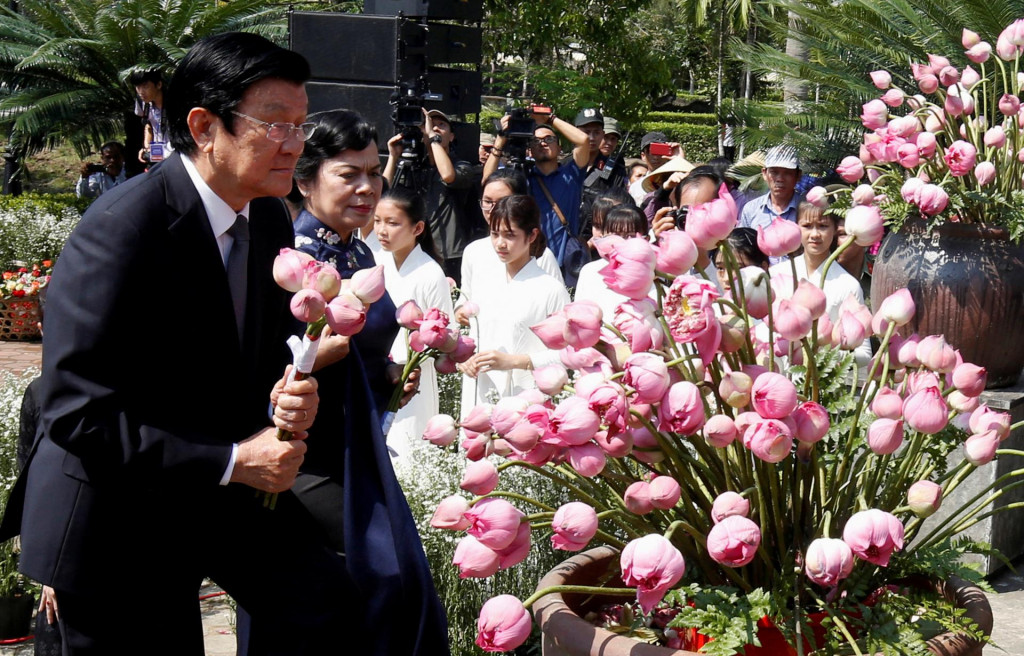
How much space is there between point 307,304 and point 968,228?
267 cm

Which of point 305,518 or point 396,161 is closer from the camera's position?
point 305,518

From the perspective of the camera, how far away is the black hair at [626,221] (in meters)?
5.31

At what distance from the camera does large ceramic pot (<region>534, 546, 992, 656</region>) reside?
2164 mm

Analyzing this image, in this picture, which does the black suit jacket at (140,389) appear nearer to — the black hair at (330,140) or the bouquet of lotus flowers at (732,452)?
the bouquet of lotus flowers at (732,452)

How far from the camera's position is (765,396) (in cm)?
195

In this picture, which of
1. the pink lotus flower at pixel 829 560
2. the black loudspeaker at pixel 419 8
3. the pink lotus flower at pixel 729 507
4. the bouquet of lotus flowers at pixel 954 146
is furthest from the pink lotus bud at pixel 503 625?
the black loudspeaker at pixel 419 8

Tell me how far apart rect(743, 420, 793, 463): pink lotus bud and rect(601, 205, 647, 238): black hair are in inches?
133

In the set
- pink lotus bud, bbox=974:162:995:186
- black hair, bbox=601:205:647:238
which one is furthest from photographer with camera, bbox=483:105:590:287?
pink lotus bud, bbox=974:162:995:186

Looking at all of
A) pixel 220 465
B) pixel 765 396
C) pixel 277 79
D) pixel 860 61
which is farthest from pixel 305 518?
pixel 860 61

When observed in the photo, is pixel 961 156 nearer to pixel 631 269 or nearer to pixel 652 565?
pixel 631 269

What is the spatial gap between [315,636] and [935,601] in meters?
1.27

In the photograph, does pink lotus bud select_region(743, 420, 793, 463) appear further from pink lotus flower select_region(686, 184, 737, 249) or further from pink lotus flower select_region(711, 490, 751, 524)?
Answer: pink lotus flower select_region(686, 184, 737, 249)

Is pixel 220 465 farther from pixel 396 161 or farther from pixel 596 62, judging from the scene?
pixel 596 62

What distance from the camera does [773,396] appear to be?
1942 mm
